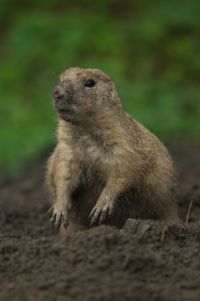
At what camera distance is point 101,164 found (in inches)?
286

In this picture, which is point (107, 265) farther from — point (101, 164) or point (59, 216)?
point (101, 164)

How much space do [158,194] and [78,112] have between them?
0.95m

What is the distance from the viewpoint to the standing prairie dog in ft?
23.4

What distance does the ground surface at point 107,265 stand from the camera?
5266 millimetres

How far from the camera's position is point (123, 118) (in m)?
7.44

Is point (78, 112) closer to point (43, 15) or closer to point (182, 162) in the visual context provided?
point (182, 162)

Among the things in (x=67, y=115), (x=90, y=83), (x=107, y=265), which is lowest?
(x=107, y=265)

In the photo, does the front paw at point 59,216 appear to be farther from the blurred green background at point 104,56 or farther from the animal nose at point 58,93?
the blurred green background at point 104,56

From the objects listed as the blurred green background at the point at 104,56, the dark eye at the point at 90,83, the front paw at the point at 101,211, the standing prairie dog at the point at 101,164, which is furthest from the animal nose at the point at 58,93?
the blurred green background at the point at 104,56

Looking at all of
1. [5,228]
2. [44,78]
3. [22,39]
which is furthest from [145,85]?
[5,228]

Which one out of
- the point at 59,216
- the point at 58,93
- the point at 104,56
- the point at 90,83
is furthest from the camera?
the point at 104,56

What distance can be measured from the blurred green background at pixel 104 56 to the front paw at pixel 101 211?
572 centimetres

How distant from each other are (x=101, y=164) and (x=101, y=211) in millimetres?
412

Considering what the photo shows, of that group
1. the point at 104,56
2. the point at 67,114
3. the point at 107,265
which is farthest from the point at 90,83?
the point at 104,56
